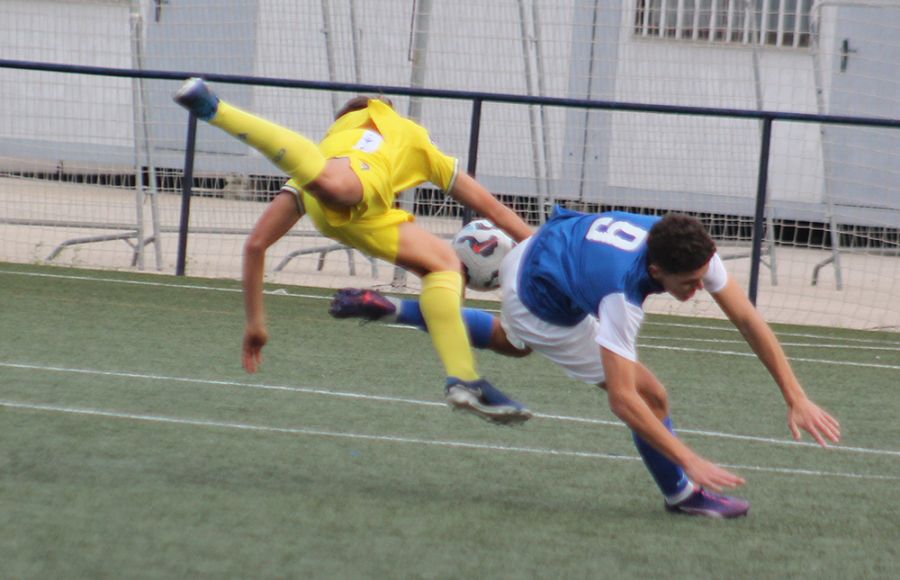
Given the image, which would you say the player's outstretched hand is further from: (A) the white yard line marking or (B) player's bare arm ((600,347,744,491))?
(A) the white yard line marking

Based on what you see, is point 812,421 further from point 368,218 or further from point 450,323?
point 368,218

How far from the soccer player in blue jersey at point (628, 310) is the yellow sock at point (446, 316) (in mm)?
186

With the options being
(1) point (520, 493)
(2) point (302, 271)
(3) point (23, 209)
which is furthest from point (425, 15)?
(1) point (520, 493)

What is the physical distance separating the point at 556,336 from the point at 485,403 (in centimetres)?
35

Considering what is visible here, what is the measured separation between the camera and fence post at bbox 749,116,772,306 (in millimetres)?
10500

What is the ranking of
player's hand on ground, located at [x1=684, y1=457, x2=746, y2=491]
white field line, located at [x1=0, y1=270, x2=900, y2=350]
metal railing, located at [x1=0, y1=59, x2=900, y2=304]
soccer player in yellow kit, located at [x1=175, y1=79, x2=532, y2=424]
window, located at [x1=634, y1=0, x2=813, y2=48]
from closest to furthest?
player's hand on ground, located at [x1=684, y1=457, x2=746, y2=491] → soccer player in yellow kit, located at [x1=175, y1=79, x2=532, y2=424] → white field line, located at [x1=0, y1=270, x2=900, y2=350] → metal railing, located at [x1=0, y1=59, x2=900, y2=304] → window, located at [x1=634, y1=0, x2=813, y2=48]

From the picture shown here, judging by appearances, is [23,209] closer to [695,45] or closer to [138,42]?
[138,42]

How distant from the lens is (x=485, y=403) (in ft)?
16.7

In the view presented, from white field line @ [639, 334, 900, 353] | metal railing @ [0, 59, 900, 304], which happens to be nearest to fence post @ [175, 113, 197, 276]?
metal railing @ [0, 59, 900, 304]

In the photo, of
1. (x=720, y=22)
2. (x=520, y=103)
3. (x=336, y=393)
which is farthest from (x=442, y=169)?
(x=720, y=22)

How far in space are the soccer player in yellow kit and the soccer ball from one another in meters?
0.17

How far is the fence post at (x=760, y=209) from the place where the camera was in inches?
413

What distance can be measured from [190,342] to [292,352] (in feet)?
2.03

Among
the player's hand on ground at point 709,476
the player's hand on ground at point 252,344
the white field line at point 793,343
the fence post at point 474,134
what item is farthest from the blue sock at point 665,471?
the fence post at point 474,134
